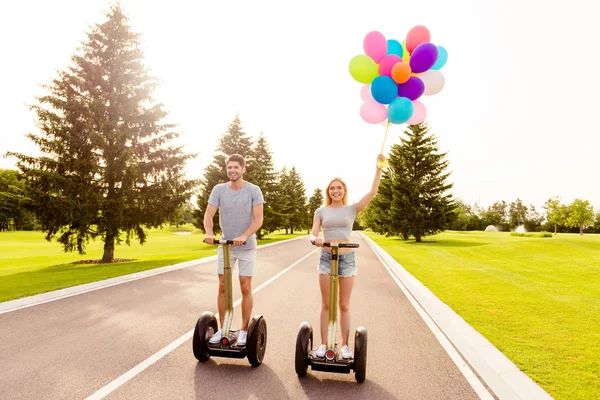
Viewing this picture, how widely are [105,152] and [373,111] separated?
1549cm

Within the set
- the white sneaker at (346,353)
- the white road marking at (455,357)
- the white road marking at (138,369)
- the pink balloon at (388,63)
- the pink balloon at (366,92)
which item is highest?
the pink balloon at (388,63)

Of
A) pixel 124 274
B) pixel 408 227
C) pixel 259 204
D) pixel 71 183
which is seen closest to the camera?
pixel 259 204

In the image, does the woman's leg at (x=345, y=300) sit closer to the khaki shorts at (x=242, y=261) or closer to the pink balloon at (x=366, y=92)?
the khaki shorts at (x=242, y=261)

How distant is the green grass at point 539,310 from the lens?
440 centimetres

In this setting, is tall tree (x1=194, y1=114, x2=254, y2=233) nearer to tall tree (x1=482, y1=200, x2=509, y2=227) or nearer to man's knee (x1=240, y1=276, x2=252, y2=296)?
man's knee (x1=240, y1=276, x2=252, y2=296)

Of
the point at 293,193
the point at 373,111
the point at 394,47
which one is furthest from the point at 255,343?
the point at 293,193

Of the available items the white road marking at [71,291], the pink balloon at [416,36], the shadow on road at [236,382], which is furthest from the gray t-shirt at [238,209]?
the white road marking at [71,291]

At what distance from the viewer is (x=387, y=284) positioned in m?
10.9

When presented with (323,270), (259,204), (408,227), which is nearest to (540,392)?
(323,270)

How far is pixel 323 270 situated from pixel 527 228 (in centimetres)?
9813

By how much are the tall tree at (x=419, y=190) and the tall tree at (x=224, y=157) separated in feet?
47.5

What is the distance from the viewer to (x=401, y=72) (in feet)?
16.0

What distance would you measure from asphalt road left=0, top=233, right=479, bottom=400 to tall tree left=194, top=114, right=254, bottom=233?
26178mm

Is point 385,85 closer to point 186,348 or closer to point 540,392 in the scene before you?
point 540,392
